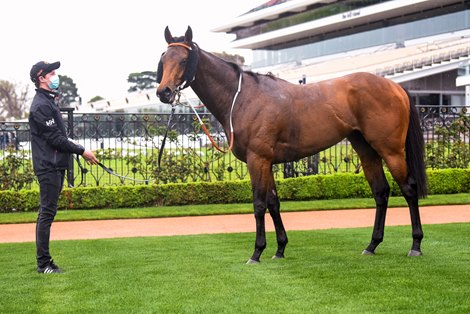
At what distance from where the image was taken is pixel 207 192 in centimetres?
1296

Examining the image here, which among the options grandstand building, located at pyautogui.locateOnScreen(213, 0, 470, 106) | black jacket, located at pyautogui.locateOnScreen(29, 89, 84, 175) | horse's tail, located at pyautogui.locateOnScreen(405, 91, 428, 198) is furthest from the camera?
grandstand building, located at pyautogui.locateOnScreen(213, 0, 470, 106)

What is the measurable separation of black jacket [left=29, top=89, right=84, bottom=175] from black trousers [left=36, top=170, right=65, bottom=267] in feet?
0.23

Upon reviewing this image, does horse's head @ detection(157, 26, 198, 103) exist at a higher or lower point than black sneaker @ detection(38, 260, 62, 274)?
higher

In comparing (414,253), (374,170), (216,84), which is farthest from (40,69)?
(414,253)

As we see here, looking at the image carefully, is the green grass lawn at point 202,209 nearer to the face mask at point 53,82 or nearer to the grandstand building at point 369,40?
the face mask at point 53,82

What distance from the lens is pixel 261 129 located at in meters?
6.77

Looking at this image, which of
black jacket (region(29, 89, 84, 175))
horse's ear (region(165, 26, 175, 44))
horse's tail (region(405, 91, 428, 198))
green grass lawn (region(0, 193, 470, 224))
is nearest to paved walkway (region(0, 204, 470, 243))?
green grass lawn (region(0, 193, 470, 224))

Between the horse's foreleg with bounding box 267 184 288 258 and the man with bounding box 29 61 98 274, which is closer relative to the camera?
the man with bounding box 29 61 98 274

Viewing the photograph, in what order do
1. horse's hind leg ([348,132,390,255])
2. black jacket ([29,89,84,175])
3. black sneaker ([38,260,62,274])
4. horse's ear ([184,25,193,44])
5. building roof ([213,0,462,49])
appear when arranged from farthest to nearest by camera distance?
building roof ([213,0,462,49])
horse's hind leg ([348,132,390,255])
horse's ear ([184,25,193,44])
black sneaker ([38,260,62,274])
black jacket ([29,89,84,175])

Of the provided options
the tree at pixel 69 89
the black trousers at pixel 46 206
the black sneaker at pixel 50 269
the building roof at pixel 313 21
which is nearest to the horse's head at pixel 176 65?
the black trousers at pixel 46 206


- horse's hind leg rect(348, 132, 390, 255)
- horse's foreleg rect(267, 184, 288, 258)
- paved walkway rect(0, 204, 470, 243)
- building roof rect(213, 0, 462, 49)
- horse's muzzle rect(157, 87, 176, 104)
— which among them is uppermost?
building roof rect(213, 0, 462, 49)

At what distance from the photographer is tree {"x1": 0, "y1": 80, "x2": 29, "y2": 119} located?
64.1m

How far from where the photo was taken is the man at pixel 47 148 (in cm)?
642

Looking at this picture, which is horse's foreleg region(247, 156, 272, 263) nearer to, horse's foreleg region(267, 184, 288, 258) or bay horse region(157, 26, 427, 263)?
bay horse region(157, 26, 427, 263)
